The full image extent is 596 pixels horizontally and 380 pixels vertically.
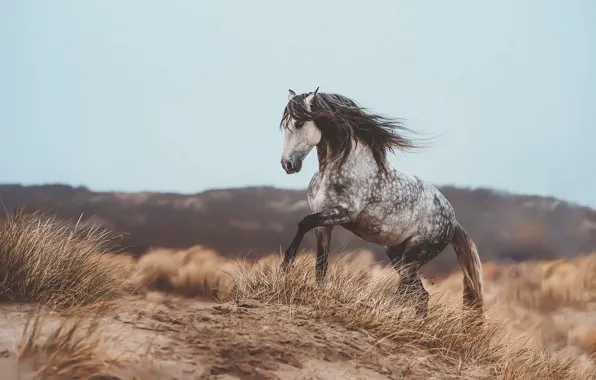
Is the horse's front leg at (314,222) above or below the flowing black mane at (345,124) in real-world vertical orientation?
below

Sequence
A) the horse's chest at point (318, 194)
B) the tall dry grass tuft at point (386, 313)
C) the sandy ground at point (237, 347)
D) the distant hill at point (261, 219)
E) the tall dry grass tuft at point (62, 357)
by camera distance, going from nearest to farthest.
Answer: the tall dry grass tuft at point (62, 357) < the sandy ground at point (237, 347) < the tall dry grass tuft at point (386, 313) < the horse's chest at point (318, 194) < the distant hill at point (261, 219)

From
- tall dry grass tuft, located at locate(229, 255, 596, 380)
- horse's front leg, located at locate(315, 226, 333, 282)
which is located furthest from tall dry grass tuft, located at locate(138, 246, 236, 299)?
horse's front leg, located at locate(315, 226, 333, 282)

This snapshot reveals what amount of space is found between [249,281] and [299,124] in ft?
3.28

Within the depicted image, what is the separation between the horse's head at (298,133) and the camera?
4000 mm

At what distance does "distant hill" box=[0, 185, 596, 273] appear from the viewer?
17.1 ft

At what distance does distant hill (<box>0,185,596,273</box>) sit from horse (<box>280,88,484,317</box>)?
2.75 feet

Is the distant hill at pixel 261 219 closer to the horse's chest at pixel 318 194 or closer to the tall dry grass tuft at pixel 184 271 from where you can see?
the tall dry grass tuft at pixel 184 271

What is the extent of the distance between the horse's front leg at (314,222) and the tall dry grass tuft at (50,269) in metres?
1.00

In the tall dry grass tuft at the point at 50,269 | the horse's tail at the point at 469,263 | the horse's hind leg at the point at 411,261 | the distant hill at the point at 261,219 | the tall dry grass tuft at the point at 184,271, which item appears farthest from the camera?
the distant hill at the point at 261,219

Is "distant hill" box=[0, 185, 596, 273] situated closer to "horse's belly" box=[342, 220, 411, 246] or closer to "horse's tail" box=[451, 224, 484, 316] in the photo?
"horse's tail" box=[451, 224, 484, 316]

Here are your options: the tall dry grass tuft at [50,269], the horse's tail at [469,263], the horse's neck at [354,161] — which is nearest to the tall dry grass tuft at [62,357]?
the tall dry grass tuft at [50,269]

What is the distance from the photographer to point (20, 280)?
3.24 metres

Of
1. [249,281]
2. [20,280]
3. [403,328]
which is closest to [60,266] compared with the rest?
[20,280]

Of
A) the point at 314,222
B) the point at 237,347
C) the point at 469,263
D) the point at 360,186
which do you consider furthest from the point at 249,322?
the point at 469,263
